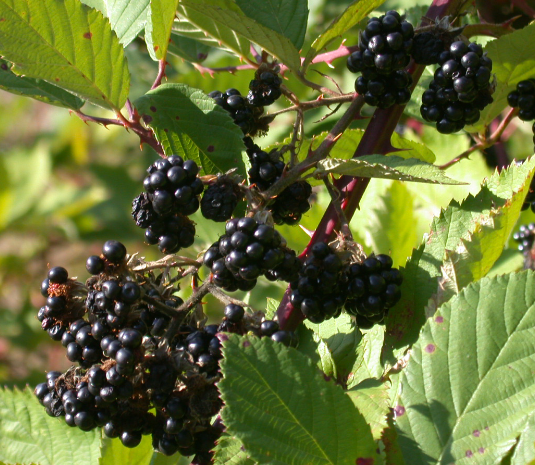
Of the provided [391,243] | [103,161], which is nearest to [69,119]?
[103,161]

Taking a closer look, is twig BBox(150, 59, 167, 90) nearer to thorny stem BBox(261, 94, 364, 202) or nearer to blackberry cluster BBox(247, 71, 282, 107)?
blackberry cluster BBox(247, 71, 282, 107)

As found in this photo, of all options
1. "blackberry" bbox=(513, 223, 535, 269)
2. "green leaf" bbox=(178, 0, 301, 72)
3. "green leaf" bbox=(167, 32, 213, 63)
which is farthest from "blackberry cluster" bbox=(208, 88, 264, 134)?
"blackberry" bbox=(513, 223, 535, 269)

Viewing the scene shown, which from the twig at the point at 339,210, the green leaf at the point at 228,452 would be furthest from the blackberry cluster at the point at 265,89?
the green leaf at the point at 228,452

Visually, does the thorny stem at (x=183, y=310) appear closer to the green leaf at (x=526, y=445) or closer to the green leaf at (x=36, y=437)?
the green leaf at (x=36, y=437)

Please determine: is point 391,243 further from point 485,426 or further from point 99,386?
point 99,386

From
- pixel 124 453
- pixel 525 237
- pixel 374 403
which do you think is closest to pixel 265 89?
pixel 374 403

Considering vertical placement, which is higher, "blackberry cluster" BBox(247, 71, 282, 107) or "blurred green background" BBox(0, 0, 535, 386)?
"blurred green background" BBox(0, 0, 535, 386)
